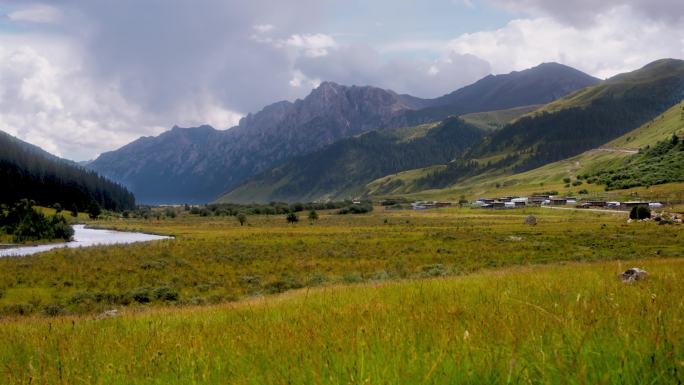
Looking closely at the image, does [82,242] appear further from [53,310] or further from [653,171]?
[653,171]

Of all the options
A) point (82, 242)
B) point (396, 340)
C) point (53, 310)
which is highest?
point (396, 340)

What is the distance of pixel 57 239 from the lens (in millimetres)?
80625

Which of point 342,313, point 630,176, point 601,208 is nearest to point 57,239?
point 342,313

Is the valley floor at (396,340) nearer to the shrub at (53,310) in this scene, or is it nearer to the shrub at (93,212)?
the shrub at (53,310)

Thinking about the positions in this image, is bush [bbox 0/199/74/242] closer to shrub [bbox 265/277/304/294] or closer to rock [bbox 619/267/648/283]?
shrub [bbox 265/277/304/294]

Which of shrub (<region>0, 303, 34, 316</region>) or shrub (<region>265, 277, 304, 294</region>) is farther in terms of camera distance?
shrub (<region>265, 277, 304, 294</region>)

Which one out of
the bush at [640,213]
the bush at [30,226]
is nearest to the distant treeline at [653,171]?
the bush at [640,213]

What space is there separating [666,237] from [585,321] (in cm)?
6482

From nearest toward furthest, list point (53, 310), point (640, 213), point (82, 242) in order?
point (53, 310)
point (82, 242)
point (640, 213)

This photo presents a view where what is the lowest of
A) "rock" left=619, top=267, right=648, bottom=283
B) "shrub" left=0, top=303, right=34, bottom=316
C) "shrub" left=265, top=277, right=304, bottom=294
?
"shrub" left=265, top=277, right=304, bottom=294

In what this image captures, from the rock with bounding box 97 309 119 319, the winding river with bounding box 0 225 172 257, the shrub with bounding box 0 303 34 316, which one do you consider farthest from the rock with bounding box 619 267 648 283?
the winding river with bounding box 0 225 172 257

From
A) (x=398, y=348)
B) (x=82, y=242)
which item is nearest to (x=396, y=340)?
(x=398, y=348)

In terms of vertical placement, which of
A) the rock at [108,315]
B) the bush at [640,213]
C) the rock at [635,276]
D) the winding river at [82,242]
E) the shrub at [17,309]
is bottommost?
the bush at [640,213]

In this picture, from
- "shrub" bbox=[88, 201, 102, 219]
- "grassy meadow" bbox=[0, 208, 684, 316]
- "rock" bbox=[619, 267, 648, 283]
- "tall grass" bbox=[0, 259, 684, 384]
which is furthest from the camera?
"shrub" bbox=[88, 201, 102, 219]
